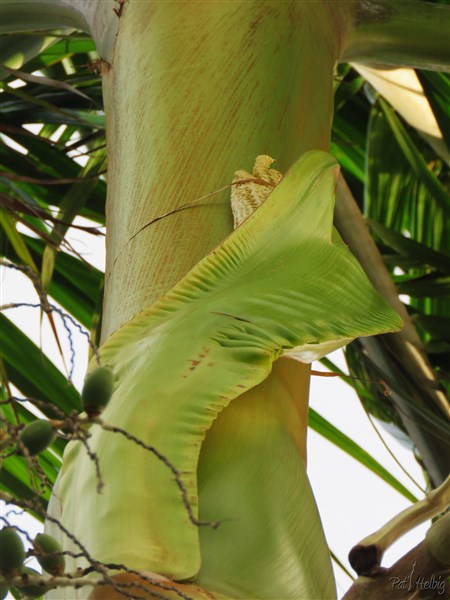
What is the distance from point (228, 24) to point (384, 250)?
0.74 metres

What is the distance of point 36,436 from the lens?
32 cm

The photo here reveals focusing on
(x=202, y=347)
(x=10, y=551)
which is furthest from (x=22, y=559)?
(x=202, y=347)

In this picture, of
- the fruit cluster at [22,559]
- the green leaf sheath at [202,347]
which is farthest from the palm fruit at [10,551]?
the green leaf sheath at [202,347]

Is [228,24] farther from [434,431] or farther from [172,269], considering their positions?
[434,431]

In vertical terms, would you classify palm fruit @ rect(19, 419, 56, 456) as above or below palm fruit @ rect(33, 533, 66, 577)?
above

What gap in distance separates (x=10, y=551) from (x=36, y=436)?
38 mm

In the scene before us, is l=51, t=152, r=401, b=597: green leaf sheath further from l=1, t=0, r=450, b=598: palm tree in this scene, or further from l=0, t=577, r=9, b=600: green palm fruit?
l=0, t=577, r=9, b=600: green palm fruit

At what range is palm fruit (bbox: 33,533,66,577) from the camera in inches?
12.7

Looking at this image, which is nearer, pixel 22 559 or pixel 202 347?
pixel 22 559

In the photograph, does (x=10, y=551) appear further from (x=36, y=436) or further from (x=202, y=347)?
(x=202, y=347)

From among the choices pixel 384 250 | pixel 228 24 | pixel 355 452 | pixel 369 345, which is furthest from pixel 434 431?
pixel 228 24

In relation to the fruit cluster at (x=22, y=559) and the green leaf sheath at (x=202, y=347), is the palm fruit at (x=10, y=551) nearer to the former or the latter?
the fruit cluster at (x=22, y=559)

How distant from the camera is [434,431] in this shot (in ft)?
Result: 3.42

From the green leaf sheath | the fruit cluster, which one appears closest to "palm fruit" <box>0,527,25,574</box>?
the fruit cluster
